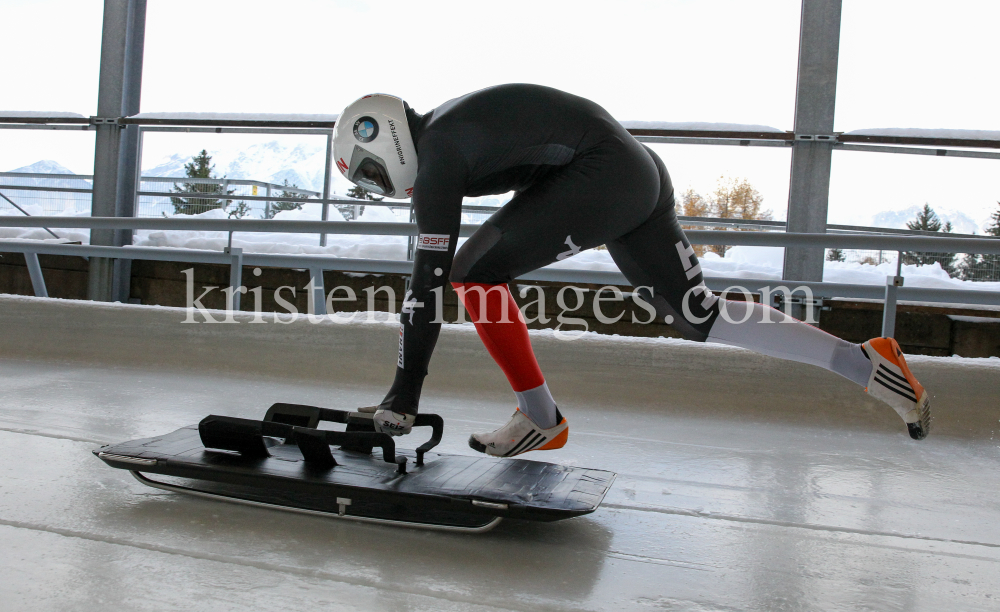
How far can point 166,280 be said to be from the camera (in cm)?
648

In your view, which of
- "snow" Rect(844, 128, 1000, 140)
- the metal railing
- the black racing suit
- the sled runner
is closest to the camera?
the sled runner

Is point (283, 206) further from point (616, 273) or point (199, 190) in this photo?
point (616, 273)

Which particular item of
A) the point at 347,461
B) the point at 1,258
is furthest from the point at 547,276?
the point at 1,258

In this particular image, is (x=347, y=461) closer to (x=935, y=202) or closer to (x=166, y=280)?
(x=935, y=202)

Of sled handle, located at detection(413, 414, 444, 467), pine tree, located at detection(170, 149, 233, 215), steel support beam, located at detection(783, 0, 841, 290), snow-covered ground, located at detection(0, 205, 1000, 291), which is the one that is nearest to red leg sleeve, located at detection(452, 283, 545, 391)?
sled handle, located at detection(413, 414, 444, 467)

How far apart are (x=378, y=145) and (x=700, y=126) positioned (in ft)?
10.6

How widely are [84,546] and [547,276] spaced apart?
279 centimetres

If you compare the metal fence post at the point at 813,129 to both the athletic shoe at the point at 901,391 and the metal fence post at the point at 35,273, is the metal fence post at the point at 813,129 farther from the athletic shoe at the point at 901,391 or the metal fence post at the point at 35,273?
the metal fence post at the point at 35,273

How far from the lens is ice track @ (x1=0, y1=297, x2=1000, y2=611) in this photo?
108cm

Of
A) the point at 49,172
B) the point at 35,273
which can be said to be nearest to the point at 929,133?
the point at 35,273

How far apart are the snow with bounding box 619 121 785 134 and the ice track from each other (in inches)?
75.4

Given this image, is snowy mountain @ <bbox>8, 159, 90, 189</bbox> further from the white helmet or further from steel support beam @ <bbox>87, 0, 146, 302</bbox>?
the white helmet

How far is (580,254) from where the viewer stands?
18.5ft

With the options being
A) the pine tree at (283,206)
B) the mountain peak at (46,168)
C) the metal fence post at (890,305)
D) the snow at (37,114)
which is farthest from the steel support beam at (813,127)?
the mountain peak at (46,168)
